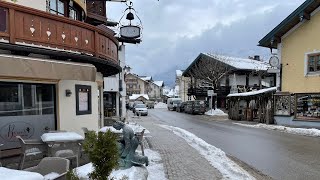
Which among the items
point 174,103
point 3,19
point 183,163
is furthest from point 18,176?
point 174,103

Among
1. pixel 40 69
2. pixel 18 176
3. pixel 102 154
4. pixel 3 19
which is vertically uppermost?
pixel 3 19

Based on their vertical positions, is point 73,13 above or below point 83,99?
above

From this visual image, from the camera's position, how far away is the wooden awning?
22.4 ft

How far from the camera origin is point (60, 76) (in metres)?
7.85

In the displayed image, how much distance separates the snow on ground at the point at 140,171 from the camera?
5.20 metres

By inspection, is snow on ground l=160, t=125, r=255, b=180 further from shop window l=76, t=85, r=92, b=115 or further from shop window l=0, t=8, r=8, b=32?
shop window l=0, t=8, r=8, b=32

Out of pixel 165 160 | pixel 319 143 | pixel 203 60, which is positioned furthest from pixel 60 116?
pixel 203 60

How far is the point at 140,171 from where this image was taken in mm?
6359

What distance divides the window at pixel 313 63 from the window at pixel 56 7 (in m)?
16.9

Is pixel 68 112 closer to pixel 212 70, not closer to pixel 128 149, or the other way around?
pixel 128 149

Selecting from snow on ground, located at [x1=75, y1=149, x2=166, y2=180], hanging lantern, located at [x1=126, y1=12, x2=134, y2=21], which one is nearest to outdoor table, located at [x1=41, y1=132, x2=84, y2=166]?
snow on ground, located at [x1=75, y1=149, x2=166, y2=180]

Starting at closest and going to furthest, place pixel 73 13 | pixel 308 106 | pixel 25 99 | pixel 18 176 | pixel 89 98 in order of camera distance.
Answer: pixel 18 176 < pixel 25 99 < pixel 89 98 < pixel 73 13 < pixel 308 106

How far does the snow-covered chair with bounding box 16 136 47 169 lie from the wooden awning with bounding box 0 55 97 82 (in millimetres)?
1458

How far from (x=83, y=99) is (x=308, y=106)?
16393mm
